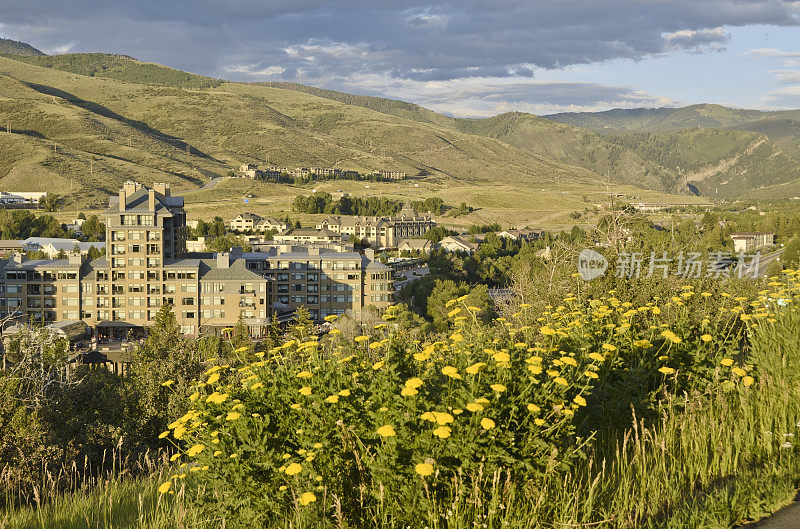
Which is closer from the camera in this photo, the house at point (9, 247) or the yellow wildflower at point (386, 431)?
the yellow wildflower at point (386, 431)

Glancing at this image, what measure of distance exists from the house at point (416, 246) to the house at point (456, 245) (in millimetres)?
1984

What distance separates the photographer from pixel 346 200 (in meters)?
147

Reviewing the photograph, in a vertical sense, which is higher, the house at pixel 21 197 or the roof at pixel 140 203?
the house at pixel 21 197

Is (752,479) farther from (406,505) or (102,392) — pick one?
(102,392)

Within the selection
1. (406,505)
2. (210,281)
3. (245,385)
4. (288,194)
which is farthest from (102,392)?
(288,194)

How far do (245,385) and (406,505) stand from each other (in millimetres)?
1720

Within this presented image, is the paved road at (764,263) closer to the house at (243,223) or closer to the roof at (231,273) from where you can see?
the roof at (231,273)

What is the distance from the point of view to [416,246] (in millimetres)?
110375

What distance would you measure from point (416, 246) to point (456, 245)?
25.4 feet

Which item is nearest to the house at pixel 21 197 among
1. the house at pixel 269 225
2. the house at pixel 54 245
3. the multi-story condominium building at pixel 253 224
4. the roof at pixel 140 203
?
the multi-story condominium building at pixel 253 224

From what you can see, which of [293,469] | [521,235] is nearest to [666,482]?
[293,469]

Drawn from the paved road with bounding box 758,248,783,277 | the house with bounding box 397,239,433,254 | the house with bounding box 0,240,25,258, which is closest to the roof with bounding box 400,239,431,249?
the house with bounding box 397,239,433,254

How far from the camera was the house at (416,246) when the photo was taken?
108256 mm

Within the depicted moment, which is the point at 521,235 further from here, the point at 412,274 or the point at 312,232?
the point at 312,232
